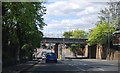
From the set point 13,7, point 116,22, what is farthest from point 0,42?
point 116,22

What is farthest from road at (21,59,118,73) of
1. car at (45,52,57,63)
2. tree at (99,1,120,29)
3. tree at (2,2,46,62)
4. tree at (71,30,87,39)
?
tree at (71,30,87,39)

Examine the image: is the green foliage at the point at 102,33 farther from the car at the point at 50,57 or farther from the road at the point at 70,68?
the road at the point at 70,68

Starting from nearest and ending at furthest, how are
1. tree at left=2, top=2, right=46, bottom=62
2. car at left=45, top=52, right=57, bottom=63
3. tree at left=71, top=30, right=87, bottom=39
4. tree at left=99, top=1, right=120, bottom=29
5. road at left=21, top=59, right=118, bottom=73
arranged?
1. tree at left=2, top=2, right=46, bottom=62
2. road at left=21, top=59, right=118, bottom=73
3. car at left=45, top=52, right=57, bottom=63
4. tree at left=99, top=1, right=120, bottom=29
5. tree at left=71, top=30, right=87, bottom=39

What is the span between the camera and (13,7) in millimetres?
27672

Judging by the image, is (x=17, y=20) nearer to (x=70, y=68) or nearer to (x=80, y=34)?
(x=70, y=68)

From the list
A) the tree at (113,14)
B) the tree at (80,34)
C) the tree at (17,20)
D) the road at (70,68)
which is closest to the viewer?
the tree at (17,20)

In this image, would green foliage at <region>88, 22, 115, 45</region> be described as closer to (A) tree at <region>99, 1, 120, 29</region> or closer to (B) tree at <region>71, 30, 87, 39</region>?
(A) tree at <region>99, 1, 120, 29</region>

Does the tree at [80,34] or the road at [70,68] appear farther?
the tree at [80,34]

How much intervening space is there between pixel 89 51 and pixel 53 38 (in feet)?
47.8

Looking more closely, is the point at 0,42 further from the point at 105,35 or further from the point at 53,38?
the point at 53,38

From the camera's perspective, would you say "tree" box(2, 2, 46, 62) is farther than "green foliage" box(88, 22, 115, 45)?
No

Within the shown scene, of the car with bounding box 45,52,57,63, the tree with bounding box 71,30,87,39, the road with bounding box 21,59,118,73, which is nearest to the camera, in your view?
the road with bounding box 21,59,118,73

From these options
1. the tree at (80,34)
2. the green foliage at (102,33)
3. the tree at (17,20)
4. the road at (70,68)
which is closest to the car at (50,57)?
the tree at (17,20)

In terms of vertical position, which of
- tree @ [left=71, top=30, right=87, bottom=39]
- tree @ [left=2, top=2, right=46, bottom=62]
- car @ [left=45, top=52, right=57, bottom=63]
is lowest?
car @ [left=45, top=52, right=57, bottom=63]
